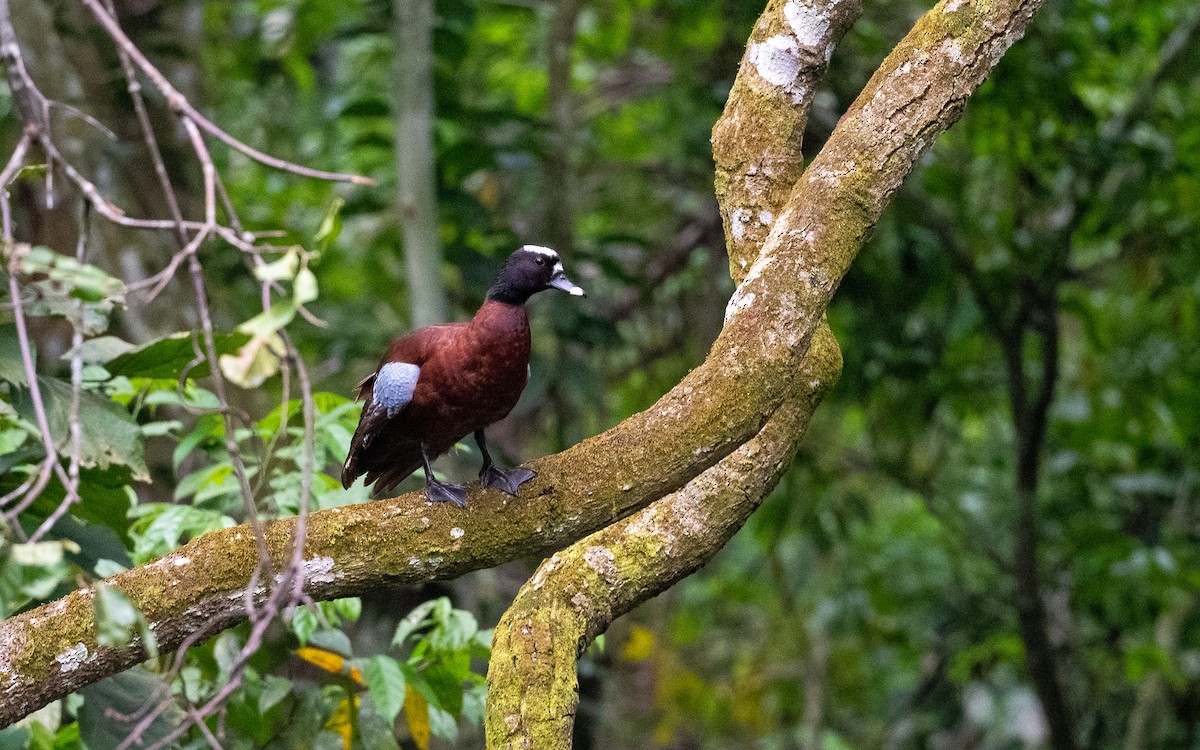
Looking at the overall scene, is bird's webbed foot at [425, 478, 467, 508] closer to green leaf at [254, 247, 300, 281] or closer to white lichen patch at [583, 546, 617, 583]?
white lichen patch at [583, 546, 617, 583]

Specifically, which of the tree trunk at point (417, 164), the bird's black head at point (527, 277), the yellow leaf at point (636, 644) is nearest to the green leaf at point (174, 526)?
the bird's black head at point (527, 277)

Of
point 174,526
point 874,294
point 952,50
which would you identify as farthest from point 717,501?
point 874,294

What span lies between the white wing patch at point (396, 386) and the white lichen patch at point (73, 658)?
852 mm

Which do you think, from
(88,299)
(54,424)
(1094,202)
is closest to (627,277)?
(1094,202)

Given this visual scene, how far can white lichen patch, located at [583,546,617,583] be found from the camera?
2.18m

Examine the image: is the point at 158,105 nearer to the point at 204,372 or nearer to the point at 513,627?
the point at 204,372

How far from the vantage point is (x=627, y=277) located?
16.2ft

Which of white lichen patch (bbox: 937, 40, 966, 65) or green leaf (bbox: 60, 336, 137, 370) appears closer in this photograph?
white lichen patch (bbox: 937, 40, 966, 65)

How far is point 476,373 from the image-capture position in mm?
2658

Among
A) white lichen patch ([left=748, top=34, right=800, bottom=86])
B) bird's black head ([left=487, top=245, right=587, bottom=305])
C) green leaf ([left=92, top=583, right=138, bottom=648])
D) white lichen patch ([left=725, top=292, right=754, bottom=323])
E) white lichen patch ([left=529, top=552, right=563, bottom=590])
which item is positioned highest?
white lichen patch ([left=748, top=34, right=800, bottom=86])

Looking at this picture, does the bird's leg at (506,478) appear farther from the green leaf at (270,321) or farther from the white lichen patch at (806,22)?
the white lichen patch at (806,22)

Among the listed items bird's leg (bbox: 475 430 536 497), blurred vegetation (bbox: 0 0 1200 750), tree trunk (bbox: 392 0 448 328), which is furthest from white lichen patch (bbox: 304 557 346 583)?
tree trunk (bbox: 392 0 448 328)

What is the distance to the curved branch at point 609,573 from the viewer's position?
1.98m

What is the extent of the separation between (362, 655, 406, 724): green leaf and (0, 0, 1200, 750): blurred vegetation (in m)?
1.07
